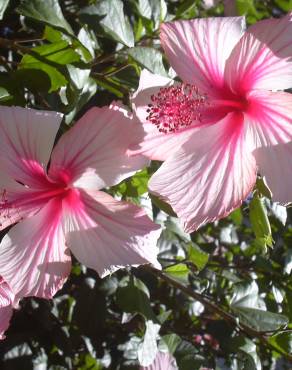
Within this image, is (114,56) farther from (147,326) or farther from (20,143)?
(147,326)

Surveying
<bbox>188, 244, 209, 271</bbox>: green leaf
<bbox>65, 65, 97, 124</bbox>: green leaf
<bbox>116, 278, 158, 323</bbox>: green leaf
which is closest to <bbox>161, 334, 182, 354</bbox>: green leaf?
<bbox>116, 278, 158, 323</bbox>: green leaf

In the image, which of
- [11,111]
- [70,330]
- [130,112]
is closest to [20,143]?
[11,111]

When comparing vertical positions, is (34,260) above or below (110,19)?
below

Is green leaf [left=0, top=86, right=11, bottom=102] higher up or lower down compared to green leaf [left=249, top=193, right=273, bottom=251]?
higher up

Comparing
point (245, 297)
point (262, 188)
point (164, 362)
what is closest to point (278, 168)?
point (262, 188)

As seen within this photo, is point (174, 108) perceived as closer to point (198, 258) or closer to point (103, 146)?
point (103, 146)

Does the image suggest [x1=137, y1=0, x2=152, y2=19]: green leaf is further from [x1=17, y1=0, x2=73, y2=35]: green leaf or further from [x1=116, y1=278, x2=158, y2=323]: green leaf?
[x1=116, y1=278, x2=158, y2=323]: green leaf
